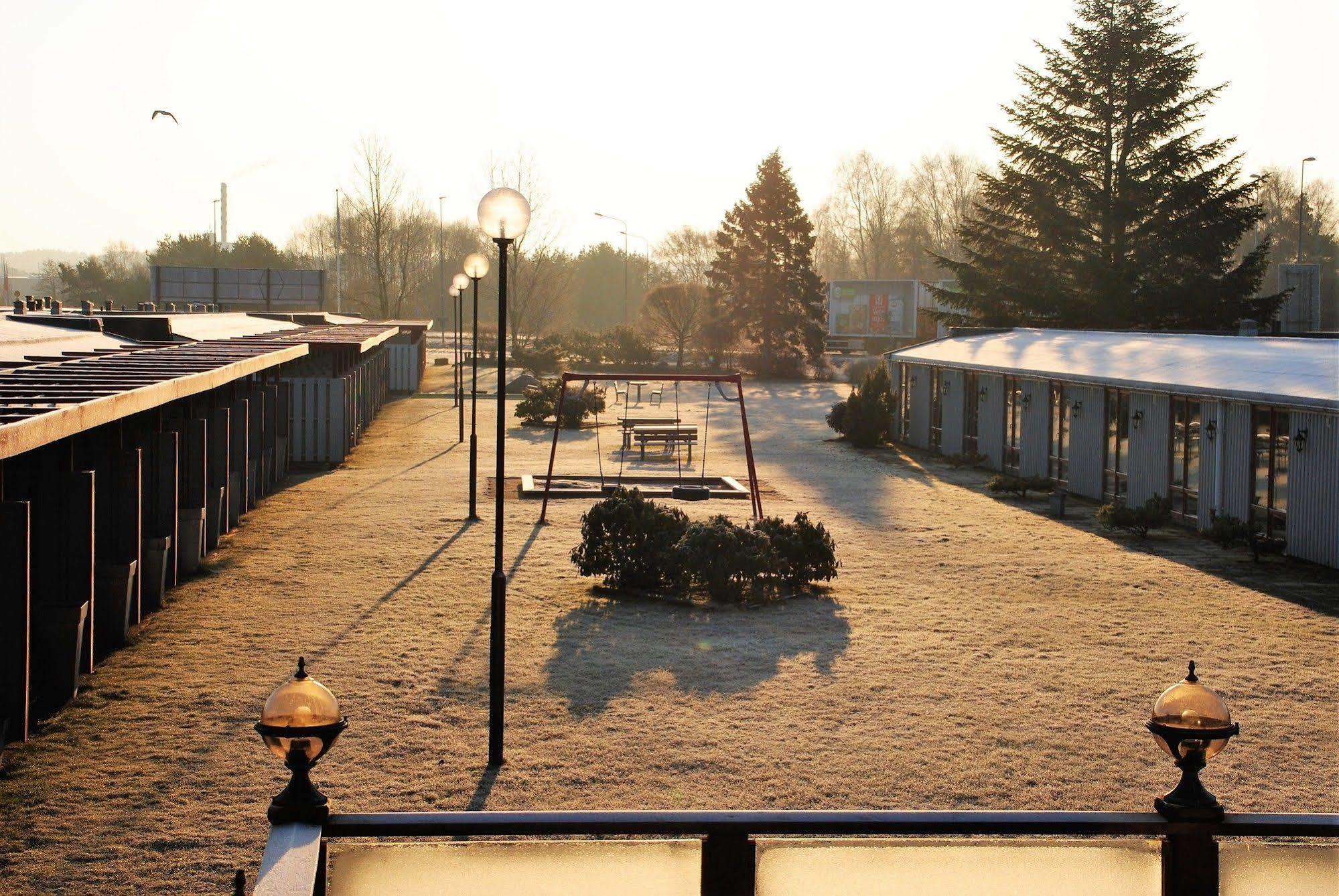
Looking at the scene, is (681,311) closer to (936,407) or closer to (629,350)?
(629,350)

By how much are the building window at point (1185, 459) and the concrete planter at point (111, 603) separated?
584 inches

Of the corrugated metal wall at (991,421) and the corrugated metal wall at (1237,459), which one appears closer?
the corrugated metal wall at (1237,459)

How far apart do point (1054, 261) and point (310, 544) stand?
33766 millimetres

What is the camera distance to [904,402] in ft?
119

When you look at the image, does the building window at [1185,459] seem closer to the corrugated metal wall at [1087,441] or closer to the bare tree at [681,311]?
the corrugated metal wall at [1087,441]

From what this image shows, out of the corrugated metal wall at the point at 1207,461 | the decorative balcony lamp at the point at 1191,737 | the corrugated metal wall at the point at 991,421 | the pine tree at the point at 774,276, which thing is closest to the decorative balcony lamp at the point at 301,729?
the decorative balcony lamp at the point at 1191,737

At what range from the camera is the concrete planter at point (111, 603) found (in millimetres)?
12000

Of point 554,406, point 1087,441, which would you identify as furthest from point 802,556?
point 554,406

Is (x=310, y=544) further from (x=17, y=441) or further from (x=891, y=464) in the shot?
(x=891, y=464)

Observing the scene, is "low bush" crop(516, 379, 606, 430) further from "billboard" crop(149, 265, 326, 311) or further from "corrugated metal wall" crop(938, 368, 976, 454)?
"billboard" crop(149, 265, 326, 311)

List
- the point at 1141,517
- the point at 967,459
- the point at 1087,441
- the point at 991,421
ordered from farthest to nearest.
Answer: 1. the point at 967,459
2. the point at 991,421
3. the point at 1087,441
4. the point at 1141,517

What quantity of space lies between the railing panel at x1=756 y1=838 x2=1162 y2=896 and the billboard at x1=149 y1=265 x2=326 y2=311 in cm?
6054

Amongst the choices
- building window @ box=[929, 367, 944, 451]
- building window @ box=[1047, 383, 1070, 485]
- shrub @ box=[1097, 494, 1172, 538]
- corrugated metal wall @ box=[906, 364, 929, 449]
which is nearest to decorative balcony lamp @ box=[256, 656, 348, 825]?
shrub @ box=[1097, 494, 1172, 538]

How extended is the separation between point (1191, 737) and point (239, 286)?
65033 millimetres
